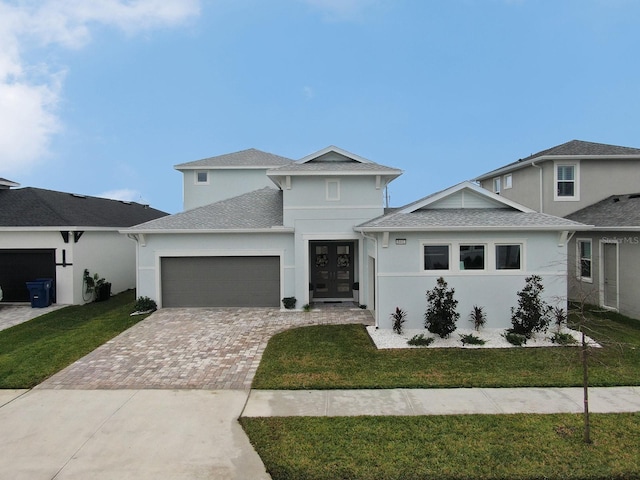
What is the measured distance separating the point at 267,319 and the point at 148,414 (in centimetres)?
637

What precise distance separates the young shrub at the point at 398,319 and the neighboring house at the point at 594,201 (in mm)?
7029

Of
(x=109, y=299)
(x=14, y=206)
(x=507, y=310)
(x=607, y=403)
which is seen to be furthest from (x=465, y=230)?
(x=14, y=206)

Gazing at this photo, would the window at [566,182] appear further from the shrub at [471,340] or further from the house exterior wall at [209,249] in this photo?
the house exterior wall at [209,249]

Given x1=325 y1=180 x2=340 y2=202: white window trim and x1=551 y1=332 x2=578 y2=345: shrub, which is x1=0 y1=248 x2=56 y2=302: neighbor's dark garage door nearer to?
x1=325 y1=180 x2=340 y2=202: white window trim

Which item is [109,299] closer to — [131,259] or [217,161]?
[131,259]

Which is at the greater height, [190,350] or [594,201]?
[594,201]

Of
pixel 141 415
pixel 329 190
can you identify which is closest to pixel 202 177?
pixel 329 190

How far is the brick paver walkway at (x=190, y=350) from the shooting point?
7621 mm

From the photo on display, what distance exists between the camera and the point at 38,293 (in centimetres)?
1477

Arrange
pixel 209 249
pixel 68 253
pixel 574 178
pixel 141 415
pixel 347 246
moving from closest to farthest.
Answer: pixel 141 415, pixel 209 249, pixel 347 246, pixel 68 253, pixel 574 178

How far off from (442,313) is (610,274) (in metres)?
7.44

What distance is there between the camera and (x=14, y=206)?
54.4 ft

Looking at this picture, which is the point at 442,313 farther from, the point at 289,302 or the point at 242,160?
the point at 242,160

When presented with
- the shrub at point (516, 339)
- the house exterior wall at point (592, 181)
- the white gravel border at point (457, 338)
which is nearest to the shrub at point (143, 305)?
the white gravel border at point (457, 338)
